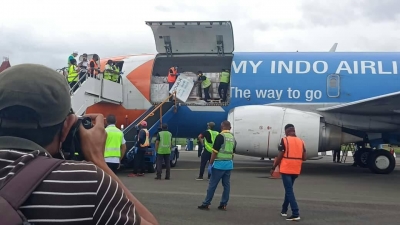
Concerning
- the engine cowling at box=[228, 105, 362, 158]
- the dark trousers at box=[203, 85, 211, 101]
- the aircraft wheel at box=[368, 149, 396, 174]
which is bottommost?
the aircraft wheel at box=[368, 149, 396, 174]

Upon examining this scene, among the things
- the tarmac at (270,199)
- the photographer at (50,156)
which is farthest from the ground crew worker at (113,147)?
the photographer at (50,156)

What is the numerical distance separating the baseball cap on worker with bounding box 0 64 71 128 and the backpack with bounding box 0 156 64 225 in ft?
0.67

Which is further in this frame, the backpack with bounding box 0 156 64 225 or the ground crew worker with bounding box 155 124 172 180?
the ground crew worker with bounding box 155 124 172 180

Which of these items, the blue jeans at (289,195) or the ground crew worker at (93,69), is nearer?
the blue jeans at (289,195)

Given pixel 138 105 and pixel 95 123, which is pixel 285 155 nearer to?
pixel 95 123

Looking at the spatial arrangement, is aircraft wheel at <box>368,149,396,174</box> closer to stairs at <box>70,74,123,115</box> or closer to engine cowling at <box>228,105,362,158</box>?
engine cowling at <box>228,105,362,158</box>

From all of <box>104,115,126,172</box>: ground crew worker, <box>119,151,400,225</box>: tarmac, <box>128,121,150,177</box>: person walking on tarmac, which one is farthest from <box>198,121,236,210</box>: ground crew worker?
<box>128,121,150,177</box>: person walking on tarmac

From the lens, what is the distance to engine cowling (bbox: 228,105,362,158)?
13.6m

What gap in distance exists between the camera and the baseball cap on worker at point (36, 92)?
4.84 ft

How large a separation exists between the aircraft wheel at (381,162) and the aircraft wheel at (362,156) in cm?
147

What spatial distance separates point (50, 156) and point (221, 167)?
→ 6809mm

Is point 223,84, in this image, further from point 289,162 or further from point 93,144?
point 93,144

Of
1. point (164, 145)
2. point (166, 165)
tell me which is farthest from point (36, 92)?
point (164, 145)

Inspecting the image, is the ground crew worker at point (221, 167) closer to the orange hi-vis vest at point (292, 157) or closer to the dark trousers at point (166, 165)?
the orange hi-vis vest at point (292, 157)
